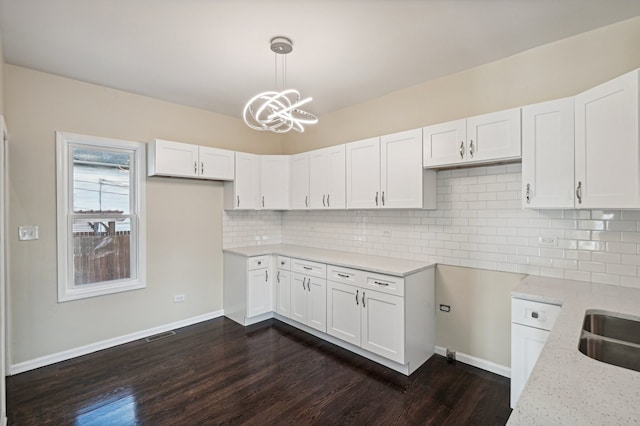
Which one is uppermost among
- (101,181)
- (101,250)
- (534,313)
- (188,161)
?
(188,161)

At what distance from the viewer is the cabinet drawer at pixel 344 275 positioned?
3.13 meters

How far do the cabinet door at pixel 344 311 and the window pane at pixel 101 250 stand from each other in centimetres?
243

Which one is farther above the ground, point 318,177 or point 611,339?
point 318,177

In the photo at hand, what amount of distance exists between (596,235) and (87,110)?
4863mm

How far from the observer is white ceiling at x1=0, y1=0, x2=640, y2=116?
2076 mm

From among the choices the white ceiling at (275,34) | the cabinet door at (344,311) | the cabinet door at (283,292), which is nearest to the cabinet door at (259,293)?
the cabinet door at (283,292)

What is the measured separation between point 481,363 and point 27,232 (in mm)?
4518

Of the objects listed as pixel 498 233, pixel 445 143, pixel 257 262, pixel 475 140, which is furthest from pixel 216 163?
pixel 498 233

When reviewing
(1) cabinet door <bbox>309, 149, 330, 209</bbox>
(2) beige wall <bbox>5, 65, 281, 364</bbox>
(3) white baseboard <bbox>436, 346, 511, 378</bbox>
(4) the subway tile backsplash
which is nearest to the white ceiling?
(2) beige wall <bbox>5, 65, 281, 364</bbox>

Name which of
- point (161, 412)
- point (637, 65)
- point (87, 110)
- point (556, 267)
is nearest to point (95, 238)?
point (87, 110)

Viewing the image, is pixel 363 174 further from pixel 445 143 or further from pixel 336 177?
pixel 445 143

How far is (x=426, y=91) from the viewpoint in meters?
3.30

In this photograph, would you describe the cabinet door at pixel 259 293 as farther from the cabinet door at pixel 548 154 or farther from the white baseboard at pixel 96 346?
the cabinet door at pixel 548 154

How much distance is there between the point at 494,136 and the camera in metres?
2.56
